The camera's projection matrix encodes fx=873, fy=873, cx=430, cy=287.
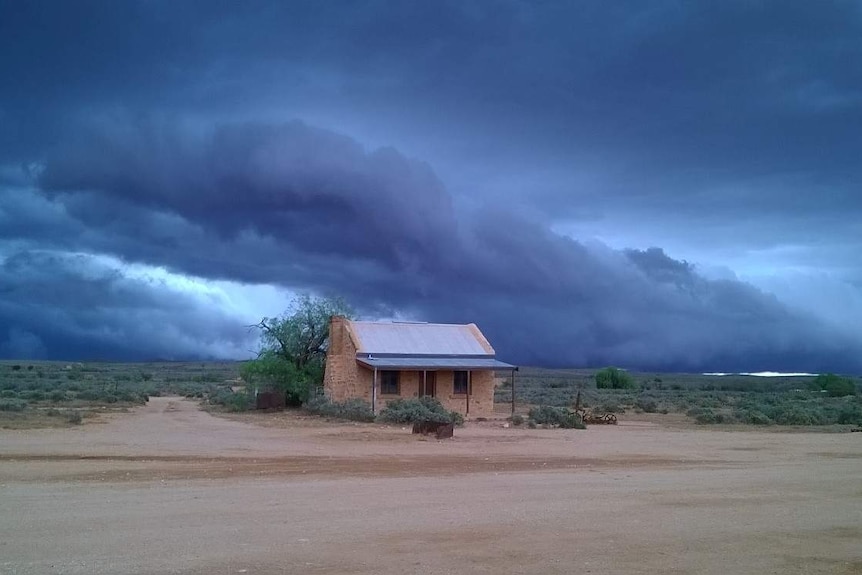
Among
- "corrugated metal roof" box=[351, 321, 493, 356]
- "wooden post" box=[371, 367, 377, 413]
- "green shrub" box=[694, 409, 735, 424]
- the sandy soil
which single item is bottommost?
the sandy soil

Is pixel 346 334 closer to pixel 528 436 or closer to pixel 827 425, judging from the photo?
pixel 528 436

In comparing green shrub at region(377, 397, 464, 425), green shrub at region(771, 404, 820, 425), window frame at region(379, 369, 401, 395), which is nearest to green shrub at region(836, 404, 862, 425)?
green shrub at region(771, 404, 820, 425)

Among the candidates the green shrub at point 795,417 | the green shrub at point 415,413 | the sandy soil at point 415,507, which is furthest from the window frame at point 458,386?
the green shrub at point 795,417

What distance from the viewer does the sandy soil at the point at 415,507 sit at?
1032 centimetres

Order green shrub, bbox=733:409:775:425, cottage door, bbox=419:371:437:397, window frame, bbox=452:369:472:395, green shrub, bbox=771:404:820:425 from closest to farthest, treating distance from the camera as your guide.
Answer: cottage door, bbox=419:371:437:397
window frame, bbox=452:369:472:395
green shrub, bbox=733:409:775:425
green shrub, bbox=771:404:820:425

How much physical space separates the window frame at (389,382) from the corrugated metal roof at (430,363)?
2.05 feet

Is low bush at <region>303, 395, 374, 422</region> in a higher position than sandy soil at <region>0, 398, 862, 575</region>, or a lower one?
higher

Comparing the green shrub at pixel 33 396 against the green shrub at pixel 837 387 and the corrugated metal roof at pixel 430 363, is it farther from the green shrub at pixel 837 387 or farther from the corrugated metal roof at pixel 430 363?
the green shrub at pixel 837 387

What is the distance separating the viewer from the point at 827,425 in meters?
41.5

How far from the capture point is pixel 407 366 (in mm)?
38719

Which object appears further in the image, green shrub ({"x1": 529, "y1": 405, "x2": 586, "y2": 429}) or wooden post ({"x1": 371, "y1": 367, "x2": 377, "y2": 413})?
wooden post ({"x1": 371, "y1": 367, "x2": 377, "y2": 413})

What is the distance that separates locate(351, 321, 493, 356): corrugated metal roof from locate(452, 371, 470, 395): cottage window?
1.44 meters

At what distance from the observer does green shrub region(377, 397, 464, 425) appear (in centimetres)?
3491

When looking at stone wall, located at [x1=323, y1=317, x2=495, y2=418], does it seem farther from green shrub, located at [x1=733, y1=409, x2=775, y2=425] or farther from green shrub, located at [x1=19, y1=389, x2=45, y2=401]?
green shrub, located at [x1=19, y1=389, x2=45, y2=401]
